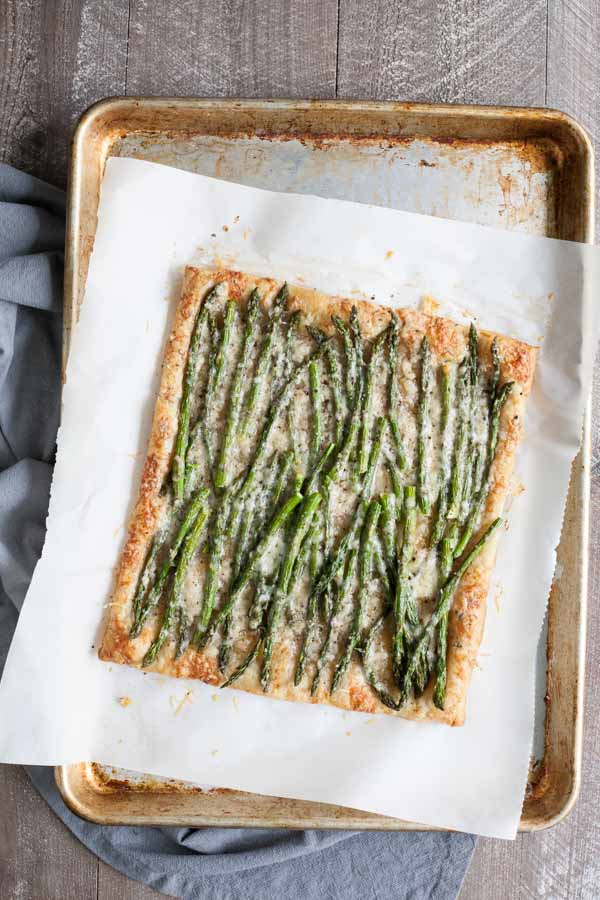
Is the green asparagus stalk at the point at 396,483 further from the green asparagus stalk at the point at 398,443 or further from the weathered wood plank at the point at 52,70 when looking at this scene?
the weathered wood plank at the point at 52,70

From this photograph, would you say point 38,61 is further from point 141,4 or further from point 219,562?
point 219,562

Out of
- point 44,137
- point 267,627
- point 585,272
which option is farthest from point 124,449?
point 585,272

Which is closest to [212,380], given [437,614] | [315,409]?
[315,409]

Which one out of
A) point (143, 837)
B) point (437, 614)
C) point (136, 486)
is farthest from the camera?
point (143, 837)

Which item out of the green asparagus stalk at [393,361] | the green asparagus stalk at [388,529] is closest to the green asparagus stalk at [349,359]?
the green asparagus stalk at [393,361]

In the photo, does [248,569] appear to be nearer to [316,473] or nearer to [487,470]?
[316,473]

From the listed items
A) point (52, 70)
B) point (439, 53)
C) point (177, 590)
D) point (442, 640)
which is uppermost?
point (439, 53)
